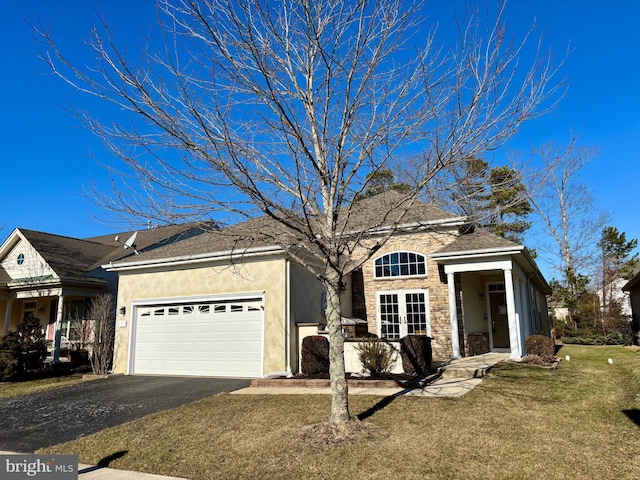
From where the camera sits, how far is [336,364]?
623cm

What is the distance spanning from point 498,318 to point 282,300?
9358 millimetres

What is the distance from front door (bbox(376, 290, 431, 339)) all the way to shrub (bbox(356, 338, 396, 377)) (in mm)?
4535

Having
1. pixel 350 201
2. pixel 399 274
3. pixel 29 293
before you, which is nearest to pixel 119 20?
pixel 350 201

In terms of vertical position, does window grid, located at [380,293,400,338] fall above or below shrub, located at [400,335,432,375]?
above

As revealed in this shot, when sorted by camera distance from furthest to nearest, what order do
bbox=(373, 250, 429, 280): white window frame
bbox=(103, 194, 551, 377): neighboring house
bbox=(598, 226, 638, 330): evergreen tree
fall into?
bbox=(598, 226, 638, 330): evergreen tree < bbox=(373, 250, 429, 280): white window frame < bbox=(103, 194, 551, 377): neighboring house

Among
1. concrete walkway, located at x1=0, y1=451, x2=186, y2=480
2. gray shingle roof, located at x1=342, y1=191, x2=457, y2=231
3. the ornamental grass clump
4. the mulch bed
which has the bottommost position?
concrete walkway, located at x1=0, y1=451, x2=186, y2=480

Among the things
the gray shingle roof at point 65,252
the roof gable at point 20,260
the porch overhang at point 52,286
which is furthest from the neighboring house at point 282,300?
the roof gable at point 20,260

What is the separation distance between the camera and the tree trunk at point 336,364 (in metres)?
6.09

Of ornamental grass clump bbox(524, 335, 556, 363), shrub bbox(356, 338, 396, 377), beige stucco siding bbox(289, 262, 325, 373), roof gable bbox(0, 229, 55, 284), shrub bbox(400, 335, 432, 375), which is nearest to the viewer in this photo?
shrub bbox(400, 335, 432, 375)

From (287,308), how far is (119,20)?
8.04 metres

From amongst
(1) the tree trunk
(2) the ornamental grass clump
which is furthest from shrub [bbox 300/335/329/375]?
(2) the ornamental grass clump

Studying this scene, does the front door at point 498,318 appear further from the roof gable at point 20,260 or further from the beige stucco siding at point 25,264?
the roof gable at point 20,260

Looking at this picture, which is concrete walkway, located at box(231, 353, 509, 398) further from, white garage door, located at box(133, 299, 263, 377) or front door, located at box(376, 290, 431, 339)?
front door, located at box(376, 290, 431, 339)

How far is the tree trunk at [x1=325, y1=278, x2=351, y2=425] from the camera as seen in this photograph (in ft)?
20.0
